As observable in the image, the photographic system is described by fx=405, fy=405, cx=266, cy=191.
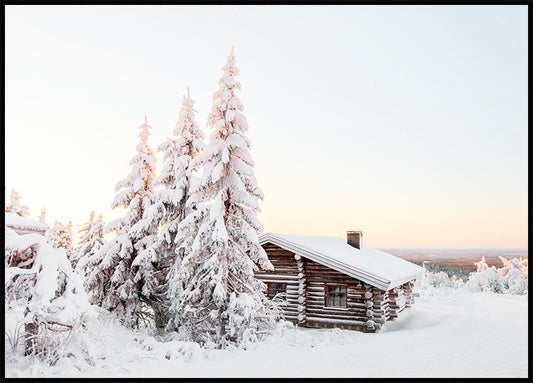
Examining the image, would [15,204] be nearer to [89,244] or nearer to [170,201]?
[89,244]

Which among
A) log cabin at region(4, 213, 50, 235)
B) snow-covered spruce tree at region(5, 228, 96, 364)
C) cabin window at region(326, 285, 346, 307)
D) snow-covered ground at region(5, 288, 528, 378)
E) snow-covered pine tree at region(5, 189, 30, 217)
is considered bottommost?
snow-covered ground at region(5, 288, 528, 378)

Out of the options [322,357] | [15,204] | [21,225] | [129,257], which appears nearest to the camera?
[322,357]

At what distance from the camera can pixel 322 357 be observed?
13484mm

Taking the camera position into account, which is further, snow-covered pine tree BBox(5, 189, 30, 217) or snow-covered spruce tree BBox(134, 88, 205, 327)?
snow-covered pine tree BBox(5, 189, 30, 217)

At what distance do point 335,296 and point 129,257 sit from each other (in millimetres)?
10752

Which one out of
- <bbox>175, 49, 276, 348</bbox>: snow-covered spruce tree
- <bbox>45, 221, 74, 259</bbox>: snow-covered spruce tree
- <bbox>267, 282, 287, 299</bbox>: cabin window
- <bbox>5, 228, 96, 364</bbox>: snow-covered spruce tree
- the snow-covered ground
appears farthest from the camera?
<bbox>45, 221, 74, 259</bbox>: snow-covered spruce tree

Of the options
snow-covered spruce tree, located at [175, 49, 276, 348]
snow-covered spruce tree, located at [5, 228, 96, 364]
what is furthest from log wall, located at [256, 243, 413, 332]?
snow-covered spruce tree, located at [5, 228, 96, 364]

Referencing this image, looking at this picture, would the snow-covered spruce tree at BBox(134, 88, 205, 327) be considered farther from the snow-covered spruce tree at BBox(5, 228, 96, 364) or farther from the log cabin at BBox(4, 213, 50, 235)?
the snow-covered spruce tree at BBox(5, 228, 96, 364)

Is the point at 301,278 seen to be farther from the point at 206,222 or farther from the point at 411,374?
the point at 411,374

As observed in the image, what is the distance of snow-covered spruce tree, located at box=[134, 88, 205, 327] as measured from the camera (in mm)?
19625

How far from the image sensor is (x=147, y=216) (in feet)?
65.1

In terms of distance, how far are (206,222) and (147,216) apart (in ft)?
15.5

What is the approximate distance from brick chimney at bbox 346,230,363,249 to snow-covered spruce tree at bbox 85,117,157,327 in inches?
602

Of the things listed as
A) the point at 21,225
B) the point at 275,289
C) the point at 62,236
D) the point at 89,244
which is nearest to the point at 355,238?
the point at 275,289
